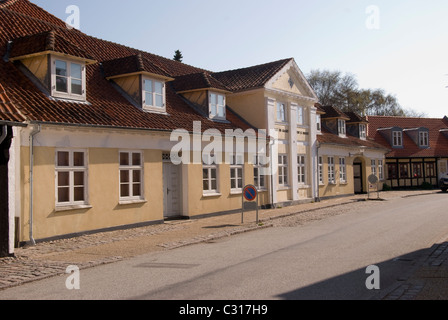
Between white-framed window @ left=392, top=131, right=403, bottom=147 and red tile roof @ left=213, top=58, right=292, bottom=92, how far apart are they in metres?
20.9

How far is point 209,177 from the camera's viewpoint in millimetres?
19016

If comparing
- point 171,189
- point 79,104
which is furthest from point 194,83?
point 79,104

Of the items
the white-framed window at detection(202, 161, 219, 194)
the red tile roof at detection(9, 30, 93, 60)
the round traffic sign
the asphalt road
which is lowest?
the asphalt road

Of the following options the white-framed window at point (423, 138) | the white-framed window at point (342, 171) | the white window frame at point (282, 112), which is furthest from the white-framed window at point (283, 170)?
the white-framed window at point (423, 138)

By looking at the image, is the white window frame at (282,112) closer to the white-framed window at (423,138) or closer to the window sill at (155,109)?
the window sill at (155,109)

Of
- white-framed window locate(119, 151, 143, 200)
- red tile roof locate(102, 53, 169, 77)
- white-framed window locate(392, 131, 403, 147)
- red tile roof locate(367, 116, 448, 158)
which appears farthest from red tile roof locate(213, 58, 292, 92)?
white-framed window locate(392, 131, 403, 147)

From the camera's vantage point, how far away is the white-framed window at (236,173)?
20425 millimetres

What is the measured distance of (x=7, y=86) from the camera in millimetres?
13062

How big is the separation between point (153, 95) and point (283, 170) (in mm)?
9791

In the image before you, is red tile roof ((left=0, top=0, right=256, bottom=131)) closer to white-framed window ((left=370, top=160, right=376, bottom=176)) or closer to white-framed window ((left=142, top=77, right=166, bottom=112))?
white-framed window ((left=142, top=77, right=166, bottom=112))

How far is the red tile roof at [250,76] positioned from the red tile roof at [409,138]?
65.8ft

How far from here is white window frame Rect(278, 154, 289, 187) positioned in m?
24.3
